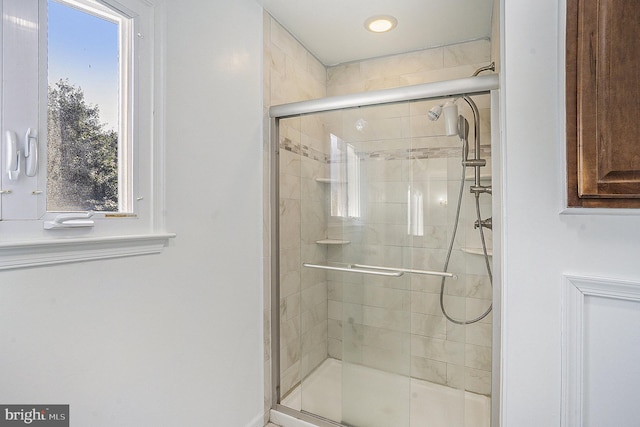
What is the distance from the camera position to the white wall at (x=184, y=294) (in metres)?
0.87

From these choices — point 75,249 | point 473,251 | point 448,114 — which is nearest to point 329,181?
point 448,114

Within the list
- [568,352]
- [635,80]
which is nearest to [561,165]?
[635,80]

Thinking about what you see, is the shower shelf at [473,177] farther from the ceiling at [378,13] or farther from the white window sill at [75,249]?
the white window sill at [75,249]

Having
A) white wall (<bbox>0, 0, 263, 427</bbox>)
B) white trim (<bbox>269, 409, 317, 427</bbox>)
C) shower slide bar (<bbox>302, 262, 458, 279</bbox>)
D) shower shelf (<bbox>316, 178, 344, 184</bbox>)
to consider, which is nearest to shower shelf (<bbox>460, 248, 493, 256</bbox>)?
shower slide bar (<bbox>302, 262, 458, 279</bbox>)

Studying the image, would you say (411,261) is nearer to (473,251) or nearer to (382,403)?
(473,251)

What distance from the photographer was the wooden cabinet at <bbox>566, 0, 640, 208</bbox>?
2.36 ft

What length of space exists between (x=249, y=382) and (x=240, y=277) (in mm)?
556

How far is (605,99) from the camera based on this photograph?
0.74m

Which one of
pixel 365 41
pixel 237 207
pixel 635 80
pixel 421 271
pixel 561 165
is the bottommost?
pixel 421 271

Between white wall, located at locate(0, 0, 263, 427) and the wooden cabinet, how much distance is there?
50.1 inches

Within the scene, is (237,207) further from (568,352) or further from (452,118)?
(568,352)

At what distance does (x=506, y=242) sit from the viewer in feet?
3.10

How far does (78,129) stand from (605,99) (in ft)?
4.74

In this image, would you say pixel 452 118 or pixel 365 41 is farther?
pixel 365 41
